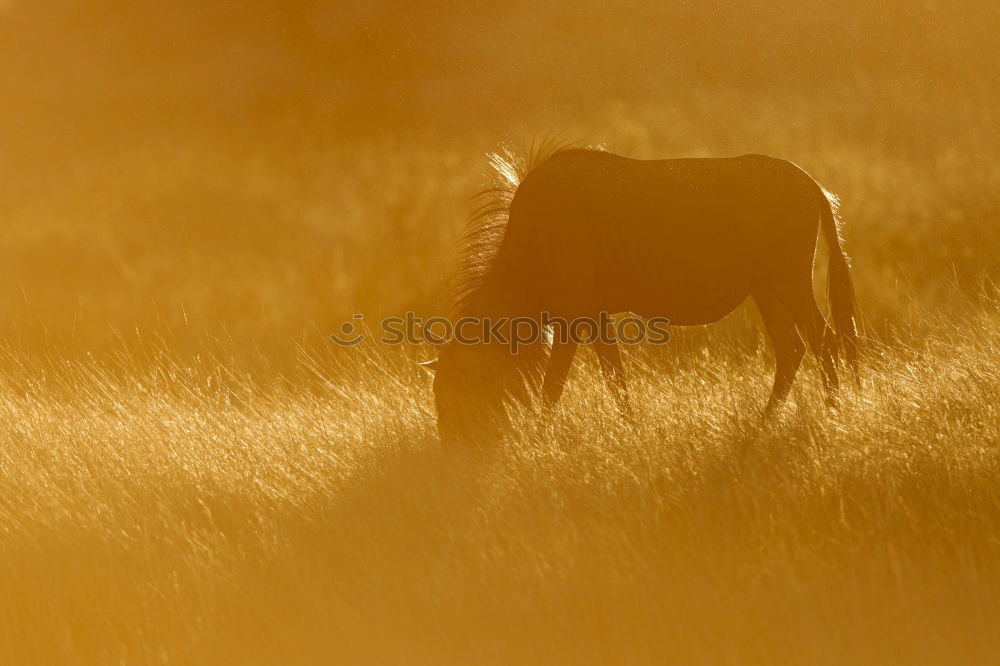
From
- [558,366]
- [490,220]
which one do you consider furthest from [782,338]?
[490,220]

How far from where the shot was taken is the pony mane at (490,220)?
5.48 meters

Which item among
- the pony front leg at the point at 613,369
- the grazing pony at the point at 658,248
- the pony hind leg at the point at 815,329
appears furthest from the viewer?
the pony hind leg at the point at 815,329

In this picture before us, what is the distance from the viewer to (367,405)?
18.1 feet

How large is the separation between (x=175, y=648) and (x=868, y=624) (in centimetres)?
223

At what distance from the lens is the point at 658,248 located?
18.7ft

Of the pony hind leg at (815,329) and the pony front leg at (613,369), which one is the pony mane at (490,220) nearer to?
the pony front leg at (613,369)

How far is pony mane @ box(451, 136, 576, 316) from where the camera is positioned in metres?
5.48

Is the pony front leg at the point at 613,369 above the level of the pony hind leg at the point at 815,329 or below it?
below

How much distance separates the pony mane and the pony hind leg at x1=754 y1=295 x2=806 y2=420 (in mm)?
1502

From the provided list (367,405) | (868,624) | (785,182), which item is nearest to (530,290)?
(367,405)

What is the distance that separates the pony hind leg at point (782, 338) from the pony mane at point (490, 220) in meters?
1.50

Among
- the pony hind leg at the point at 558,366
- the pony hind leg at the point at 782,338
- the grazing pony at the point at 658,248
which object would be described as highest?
the grazing pony at the point at 658,248

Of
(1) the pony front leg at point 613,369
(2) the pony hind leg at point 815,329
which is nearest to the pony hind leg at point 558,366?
(1) the pony front leg at point 613,369

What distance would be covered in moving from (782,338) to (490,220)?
6.05 feet
